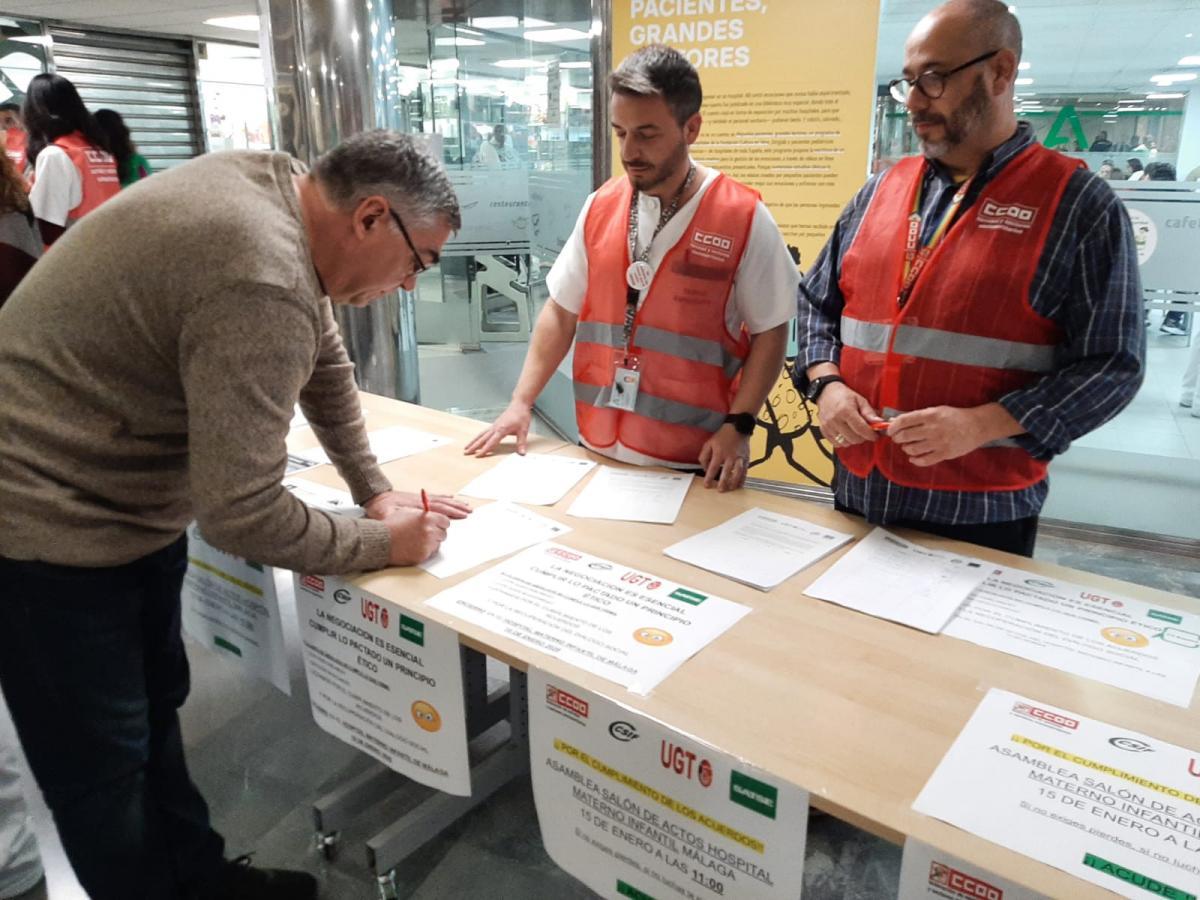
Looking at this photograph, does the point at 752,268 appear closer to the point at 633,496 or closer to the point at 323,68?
the point at 633,496

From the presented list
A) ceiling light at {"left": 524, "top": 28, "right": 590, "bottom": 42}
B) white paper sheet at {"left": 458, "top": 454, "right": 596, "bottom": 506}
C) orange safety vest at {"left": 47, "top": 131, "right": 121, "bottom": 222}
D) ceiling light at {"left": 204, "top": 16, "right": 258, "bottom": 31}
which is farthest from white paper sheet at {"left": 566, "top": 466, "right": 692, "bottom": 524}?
ceiling light at {"left": 204, "top": 16, "right": 258, "bottom": 31}

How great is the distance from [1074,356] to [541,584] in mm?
891

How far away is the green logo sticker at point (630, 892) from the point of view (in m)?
1.04

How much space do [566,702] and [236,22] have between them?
8.13 meters

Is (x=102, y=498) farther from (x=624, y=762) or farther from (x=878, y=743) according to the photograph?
(x=878, y=743)

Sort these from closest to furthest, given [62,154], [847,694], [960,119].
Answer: [847,694] < [960,119] < [62,154]

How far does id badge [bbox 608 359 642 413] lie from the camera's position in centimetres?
176

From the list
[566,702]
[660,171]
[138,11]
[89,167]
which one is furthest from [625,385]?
[138,11]

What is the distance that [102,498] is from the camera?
3.62ft

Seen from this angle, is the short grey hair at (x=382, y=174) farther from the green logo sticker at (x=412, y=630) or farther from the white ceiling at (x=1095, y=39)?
the white ceiling at (x=1095, y=39)

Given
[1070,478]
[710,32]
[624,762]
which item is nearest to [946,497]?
[624,762]

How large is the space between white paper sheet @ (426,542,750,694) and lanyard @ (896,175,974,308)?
62cm

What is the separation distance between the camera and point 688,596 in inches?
47.6

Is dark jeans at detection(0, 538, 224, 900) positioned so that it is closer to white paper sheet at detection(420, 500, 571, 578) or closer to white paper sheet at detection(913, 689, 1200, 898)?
white paper sheet at detection(420, 500, 571, 578)
